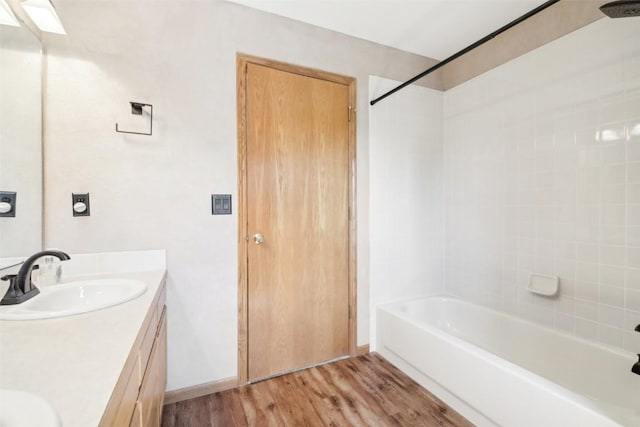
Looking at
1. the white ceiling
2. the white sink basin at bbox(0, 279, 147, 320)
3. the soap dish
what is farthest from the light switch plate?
the soap dish

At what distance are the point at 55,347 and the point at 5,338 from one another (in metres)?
0.18

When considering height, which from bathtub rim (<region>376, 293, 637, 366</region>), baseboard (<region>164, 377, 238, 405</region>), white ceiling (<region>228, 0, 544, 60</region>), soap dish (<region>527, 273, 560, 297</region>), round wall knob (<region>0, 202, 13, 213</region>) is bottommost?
baseboard (<region>164, 377, 238, 405</region>)

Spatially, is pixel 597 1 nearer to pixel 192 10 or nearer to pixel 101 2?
pixel 192 10

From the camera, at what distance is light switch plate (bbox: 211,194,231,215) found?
1823 mm

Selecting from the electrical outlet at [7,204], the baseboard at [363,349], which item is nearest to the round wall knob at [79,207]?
the electrical outlet at [7,204]

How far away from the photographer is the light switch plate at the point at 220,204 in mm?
1823

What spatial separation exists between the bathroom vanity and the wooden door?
2.88 ft

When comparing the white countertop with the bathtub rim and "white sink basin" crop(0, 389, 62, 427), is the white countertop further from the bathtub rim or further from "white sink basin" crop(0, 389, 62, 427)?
the bathtub rim

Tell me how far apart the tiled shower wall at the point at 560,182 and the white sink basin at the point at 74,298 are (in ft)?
7.80

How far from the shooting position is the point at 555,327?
1.88 m

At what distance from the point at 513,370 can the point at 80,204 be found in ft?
7.65

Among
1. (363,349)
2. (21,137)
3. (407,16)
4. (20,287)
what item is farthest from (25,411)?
(407,16)

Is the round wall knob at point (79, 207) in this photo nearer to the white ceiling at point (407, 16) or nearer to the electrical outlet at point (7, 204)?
the electrical outlet at point (7, 204)

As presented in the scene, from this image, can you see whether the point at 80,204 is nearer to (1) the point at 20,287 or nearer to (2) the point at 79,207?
(2) the point at 79,207
